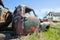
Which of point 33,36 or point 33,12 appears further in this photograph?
point 33,12

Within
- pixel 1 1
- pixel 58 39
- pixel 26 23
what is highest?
pixel 1 1

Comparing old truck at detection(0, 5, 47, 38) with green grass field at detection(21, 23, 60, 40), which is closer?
green grass field at detection(21, 23, 60, 40)

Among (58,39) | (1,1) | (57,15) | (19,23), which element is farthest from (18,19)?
(57,15)

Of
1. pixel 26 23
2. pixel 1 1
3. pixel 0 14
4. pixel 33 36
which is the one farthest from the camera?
pixel 1 1

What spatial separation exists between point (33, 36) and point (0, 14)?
1884 mm

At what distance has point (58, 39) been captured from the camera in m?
4.37

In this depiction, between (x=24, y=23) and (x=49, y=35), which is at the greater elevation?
(x=24, y=23)

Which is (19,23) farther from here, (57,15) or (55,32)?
(57,15)

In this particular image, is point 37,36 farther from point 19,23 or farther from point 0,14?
point 0,14

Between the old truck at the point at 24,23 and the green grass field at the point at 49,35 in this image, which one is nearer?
the green grass field at the point at 49,35

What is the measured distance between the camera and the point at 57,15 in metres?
8.19

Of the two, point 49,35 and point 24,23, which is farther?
point 24,23

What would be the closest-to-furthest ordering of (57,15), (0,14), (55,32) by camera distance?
(55,32)
(0,14)
(57,15)

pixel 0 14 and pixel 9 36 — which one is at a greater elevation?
pixel 0 14
